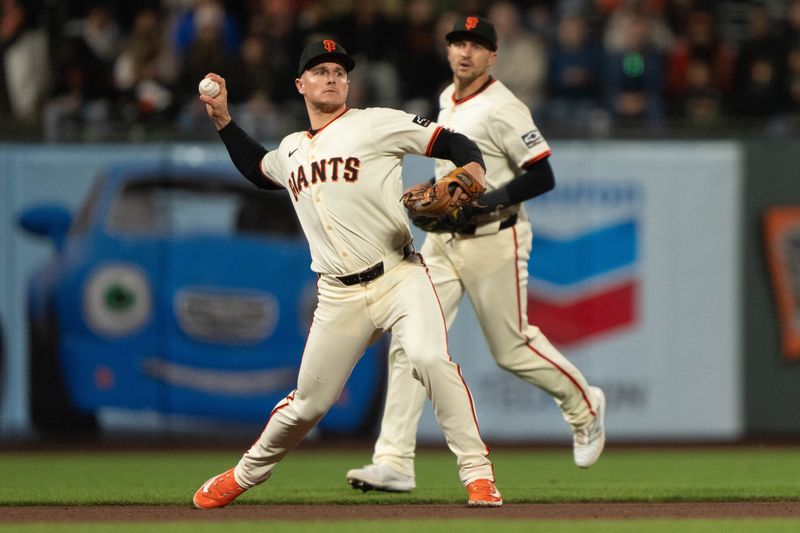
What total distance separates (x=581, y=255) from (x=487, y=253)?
4.67m

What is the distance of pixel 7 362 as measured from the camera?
11188 millimetres

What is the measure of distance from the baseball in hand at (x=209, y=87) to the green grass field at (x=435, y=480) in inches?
75.9

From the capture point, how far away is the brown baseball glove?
5676 mm

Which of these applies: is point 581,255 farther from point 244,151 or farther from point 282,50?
point 244,151

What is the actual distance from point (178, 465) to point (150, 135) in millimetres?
3303

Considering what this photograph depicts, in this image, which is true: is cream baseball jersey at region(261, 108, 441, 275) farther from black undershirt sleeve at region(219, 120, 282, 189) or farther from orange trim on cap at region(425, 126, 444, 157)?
black undershirt sleeve at region(219, 120, 282, 189)

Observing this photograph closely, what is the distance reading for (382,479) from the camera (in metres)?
6.69

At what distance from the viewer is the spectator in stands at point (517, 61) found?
38.0 ft

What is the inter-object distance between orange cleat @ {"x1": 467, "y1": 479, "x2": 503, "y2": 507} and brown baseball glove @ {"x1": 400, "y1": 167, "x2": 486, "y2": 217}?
47.5 inches

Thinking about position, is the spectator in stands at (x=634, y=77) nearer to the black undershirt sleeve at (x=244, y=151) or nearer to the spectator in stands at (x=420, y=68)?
the spectator in stands at (x=420, y=68)

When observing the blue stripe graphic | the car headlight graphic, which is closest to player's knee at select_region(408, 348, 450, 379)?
the blue stripe graphic

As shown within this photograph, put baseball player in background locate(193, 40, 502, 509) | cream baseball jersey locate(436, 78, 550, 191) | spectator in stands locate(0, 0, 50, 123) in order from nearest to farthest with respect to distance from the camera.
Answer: baseball player in background locate(193, 40, 502, 509) < cream baseball jersey locate(436, 78, 550, 191) < spectator in stands locate(0, 0, 50, 123)

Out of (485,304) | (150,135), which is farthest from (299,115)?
(485,304)

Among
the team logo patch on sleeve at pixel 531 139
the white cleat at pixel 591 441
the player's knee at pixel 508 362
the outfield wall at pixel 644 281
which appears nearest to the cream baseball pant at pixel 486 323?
the player's knee at pixel 508 362
